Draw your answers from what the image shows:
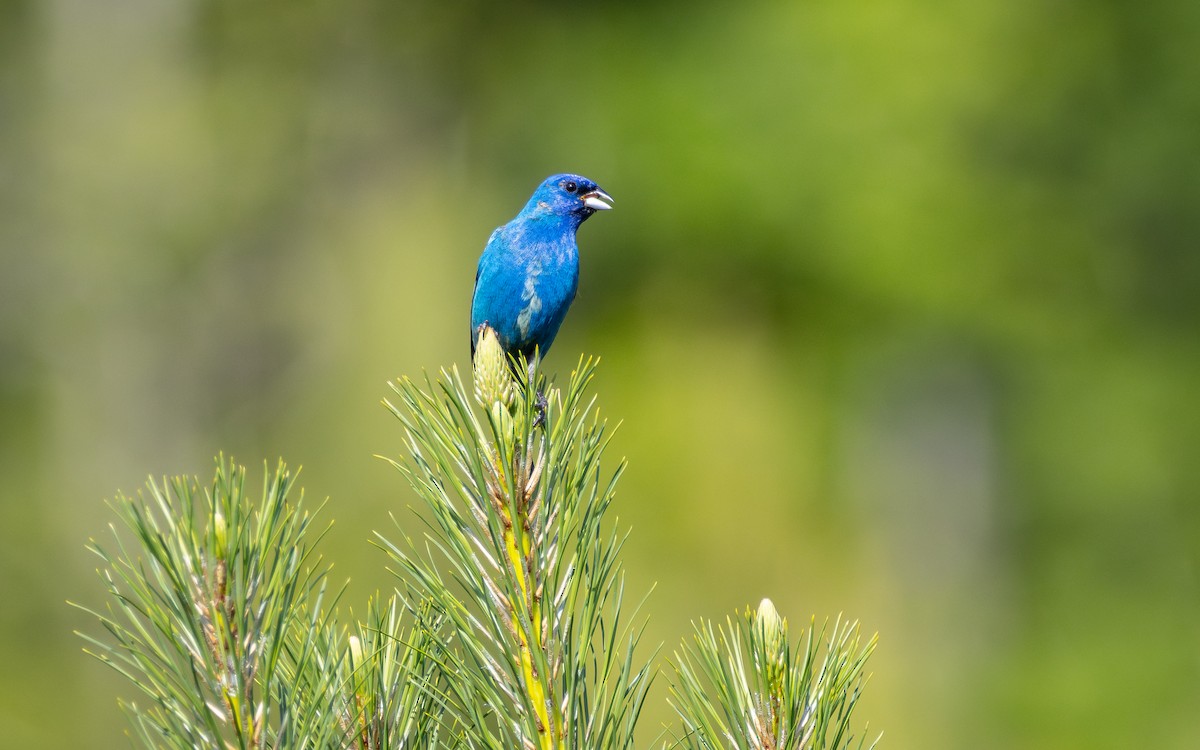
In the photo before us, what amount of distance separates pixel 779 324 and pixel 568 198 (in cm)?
786

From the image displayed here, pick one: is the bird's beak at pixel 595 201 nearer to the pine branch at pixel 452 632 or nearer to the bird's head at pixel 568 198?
the bird's head at pixel 568 198

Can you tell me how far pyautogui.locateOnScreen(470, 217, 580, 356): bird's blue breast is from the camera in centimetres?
434

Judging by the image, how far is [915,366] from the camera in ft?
42.3

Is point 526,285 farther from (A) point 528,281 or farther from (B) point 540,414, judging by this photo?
(B) point 540,414

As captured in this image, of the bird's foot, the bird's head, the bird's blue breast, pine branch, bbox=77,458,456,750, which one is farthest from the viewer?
the bird's head

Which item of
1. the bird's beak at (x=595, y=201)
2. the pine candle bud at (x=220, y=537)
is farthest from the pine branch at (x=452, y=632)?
the bird's beak at (x=595, y=201)

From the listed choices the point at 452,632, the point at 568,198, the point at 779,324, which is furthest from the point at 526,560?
the point at 779,324

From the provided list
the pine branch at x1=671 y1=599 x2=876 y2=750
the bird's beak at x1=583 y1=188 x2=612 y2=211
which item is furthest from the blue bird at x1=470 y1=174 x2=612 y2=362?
the pine branch at x1=671 y1=599 x2=876 y2=750

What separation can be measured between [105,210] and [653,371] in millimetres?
6273

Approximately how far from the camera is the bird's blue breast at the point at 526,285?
434cm

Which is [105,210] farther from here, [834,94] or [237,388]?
[834,94]

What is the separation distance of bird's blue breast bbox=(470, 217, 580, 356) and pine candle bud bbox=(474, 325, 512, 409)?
7.24 feet

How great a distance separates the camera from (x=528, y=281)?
4.38 metres

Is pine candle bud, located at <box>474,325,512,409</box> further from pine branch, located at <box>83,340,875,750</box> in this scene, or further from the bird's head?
the bird's head
